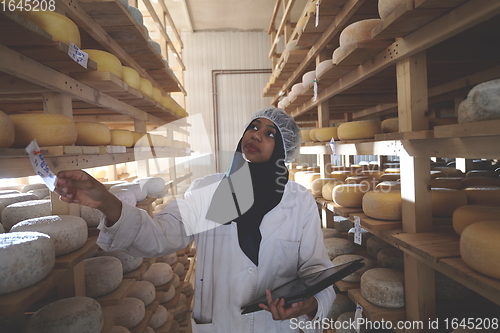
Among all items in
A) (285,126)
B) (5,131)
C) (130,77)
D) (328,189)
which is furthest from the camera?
(328,189)

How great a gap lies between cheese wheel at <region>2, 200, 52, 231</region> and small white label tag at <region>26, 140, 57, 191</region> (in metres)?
0.75

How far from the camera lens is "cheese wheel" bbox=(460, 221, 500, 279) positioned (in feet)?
3.41

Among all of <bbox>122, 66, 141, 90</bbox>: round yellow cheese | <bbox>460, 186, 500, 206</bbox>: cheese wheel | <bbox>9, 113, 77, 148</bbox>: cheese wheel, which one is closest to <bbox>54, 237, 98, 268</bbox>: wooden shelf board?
<bbox>9, 113, 77, 148</bbox>: cheese wheel

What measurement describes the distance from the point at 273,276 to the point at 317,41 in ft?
7.58

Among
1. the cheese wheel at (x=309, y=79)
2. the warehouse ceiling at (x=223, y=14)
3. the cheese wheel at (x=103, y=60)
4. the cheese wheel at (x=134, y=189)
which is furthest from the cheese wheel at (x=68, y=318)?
the warehouse ceiling at (x=223, y=14)

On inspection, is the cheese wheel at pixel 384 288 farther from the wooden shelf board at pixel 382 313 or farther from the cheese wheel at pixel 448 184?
the cheese wheel at pixel 448 184

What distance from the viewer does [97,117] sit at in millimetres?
3010

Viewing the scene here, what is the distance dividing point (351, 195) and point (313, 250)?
0.94 metres

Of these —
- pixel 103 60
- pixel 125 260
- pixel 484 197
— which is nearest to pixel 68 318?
pixel 125 260

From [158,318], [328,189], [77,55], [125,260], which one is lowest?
[158,318]

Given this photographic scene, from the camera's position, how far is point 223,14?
275 inches

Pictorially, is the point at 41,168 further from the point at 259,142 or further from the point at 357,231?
the point at 357,231

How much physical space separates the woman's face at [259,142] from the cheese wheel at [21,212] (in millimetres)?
1107

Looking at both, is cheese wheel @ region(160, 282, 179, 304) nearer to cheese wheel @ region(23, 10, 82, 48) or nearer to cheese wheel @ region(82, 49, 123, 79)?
cheese wheel @ region(82, 49, 123, 79)
